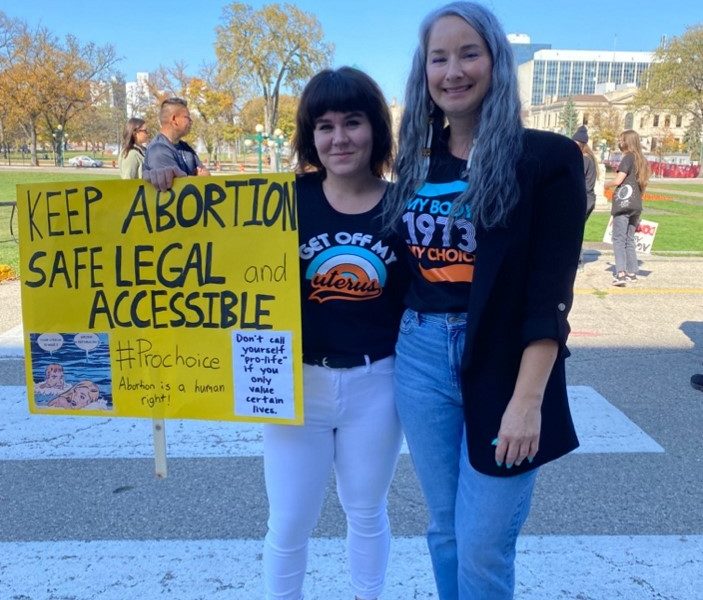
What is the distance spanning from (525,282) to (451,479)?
0.63 m

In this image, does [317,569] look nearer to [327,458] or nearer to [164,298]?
[327,458]

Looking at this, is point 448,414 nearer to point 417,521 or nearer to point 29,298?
point 417,521

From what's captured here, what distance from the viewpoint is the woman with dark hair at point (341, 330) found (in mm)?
1988

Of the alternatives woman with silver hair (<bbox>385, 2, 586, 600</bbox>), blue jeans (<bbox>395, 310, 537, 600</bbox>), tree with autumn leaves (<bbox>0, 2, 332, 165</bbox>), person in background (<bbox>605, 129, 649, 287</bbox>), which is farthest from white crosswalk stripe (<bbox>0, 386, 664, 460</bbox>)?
tree with autumn leaves (<bbox>0, 2, 332, 165</bbox>)

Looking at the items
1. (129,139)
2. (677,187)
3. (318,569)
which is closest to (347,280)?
(318,569)

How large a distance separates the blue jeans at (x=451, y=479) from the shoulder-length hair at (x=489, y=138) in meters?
0.33

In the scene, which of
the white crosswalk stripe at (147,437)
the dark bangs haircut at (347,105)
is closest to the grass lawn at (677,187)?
the white crosswalk stripe at (147,437)

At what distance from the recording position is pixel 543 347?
1659 millimetres

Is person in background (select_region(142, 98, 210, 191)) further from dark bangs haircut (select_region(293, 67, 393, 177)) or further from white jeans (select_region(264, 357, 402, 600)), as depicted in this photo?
white jeans (select_region(264, 357, 402, 600))

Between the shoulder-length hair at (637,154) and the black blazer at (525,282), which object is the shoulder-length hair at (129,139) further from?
the black blazer at (525,282)

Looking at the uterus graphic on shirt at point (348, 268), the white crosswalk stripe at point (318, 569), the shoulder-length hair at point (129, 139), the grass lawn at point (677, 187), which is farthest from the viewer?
the grass lawn at point (677, 187)

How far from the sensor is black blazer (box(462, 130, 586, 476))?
1628mm

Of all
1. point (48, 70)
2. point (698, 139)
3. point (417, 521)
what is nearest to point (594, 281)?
point (417, 521)

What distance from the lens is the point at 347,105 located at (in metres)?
2.00
